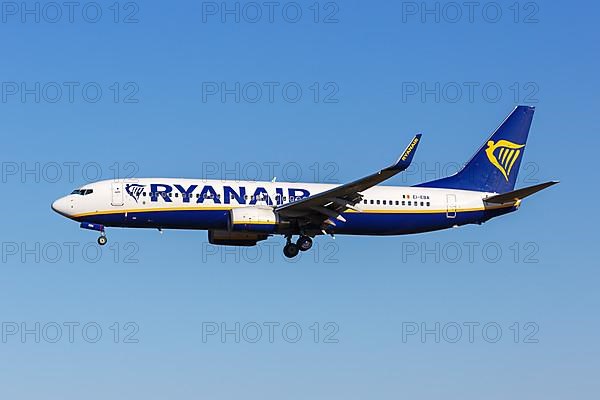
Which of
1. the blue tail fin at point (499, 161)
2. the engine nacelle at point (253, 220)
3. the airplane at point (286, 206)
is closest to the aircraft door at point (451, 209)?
the airplane at point (286, 206)

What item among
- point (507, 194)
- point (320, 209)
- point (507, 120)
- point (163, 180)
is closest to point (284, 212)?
point (320, 209)

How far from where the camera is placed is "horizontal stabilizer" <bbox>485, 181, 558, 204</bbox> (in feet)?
206

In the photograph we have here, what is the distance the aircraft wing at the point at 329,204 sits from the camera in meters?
58.8

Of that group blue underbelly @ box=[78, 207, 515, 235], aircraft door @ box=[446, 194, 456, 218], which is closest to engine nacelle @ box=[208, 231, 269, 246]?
blue underbelly @ box=[78, 207, 515, 235]

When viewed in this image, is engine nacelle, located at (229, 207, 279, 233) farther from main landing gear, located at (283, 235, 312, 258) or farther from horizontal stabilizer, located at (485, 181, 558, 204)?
horizontal stabilizer, located at (485, 181, 558, 204)

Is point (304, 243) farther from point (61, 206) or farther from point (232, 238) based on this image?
point (61, 206)

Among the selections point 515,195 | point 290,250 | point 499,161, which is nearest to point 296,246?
point 290,250

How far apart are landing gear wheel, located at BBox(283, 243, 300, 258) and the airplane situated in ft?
0.18

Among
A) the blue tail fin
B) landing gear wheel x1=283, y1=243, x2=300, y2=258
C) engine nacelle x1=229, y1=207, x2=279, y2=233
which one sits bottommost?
landing gear wheel x1=283, y1=243, x2=300, y2=258

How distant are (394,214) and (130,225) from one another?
14.7 meters

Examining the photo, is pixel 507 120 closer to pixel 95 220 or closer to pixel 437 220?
pixel 437 220

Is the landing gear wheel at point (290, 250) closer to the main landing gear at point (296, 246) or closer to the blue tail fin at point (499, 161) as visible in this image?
the main landing gear at point (296, 246)

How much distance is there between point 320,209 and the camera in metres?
61.4

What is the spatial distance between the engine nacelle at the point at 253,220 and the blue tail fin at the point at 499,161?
1154cm
